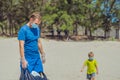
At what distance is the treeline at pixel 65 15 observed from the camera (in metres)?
38.4

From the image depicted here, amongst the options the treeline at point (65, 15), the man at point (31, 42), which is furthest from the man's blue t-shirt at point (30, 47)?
the treeline at point (65, 15)

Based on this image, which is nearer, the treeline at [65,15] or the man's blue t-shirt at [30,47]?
the man's blue t-shirt at [30,47]

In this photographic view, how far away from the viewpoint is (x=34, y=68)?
6.39 meters

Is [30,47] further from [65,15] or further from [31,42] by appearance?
[65,15]

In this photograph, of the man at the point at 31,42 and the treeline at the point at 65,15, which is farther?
the treeline at the point at 65,15

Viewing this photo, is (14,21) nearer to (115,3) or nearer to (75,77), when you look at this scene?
(115,3)

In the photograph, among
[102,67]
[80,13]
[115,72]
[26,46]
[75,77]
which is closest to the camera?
[26,46]

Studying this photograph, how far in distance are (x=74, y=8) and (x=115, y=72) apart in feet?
85.6

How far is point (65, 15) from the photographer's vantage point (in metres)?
37.9

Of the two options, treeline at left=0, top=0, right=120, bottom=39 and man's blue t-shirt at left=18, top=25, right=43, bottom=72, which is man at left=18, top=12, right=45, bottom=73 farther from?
treeline at left=0, top=0, right=120, bottom=39

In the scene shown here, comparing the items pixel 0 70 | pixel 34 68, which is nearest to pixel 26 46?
pixel 34 68

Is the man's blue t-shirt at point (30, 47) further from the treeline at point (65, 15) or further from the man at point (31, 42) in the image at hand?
the treeline at point (65, 15)

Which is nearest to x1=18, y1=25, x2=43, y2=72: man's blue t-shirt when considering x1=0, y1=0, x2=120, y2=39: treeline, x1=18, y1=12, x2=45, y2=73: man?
x1=18, y1=12, x2=45, y2=73: man

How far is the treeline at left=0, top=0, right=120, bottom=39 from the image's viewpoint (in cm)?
3838
